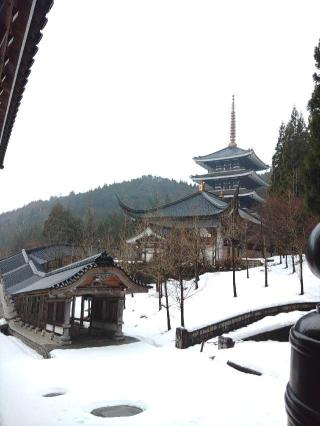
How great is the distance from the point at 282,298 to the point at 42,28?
2208 centimetres

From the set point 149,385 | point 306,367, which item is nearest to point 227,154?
point 149,385

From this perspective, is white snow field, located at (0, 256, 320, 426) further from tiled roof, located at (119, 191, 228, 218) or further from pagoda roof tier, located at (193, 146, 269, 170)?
pagoda roof tier, located at (193, 146, 269, 170)

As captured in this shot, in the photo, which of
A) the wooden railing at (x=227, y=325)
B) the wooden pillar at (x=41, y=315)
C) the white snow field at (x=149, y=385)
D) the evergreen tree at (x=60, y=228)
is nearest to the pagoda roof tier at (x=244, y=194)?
the evergreen tree at (x=60, y=228)

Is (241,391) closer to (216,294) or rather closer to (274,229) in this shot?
(216,294)

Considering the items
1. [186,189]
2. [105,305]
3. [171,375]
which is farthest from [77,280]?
[186,189]

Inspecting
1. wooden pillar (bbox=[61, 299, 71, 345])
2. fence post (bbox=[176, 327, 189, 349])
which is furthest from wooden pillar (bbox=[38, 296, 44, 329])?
fence post (bbox=[176, 327, 189, 349])

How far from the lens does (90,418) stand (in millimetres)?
7582

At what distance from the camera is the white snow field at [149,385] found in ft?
24.8

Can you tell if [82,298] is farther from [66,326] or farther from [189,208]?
[189,208]

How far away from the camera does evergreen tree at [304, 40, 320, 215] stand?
631 inches

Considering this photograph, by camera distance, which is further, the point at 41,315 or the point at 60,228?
the point at 60,228

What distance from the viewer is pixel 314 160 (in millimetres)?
16078

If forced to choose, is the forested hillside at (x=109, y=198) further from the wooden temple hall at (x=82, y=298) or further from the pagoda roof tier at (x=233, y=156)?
the wooden temple hall at (x=82, y=298)

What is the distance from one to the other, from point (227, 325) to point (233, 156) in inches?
1339
